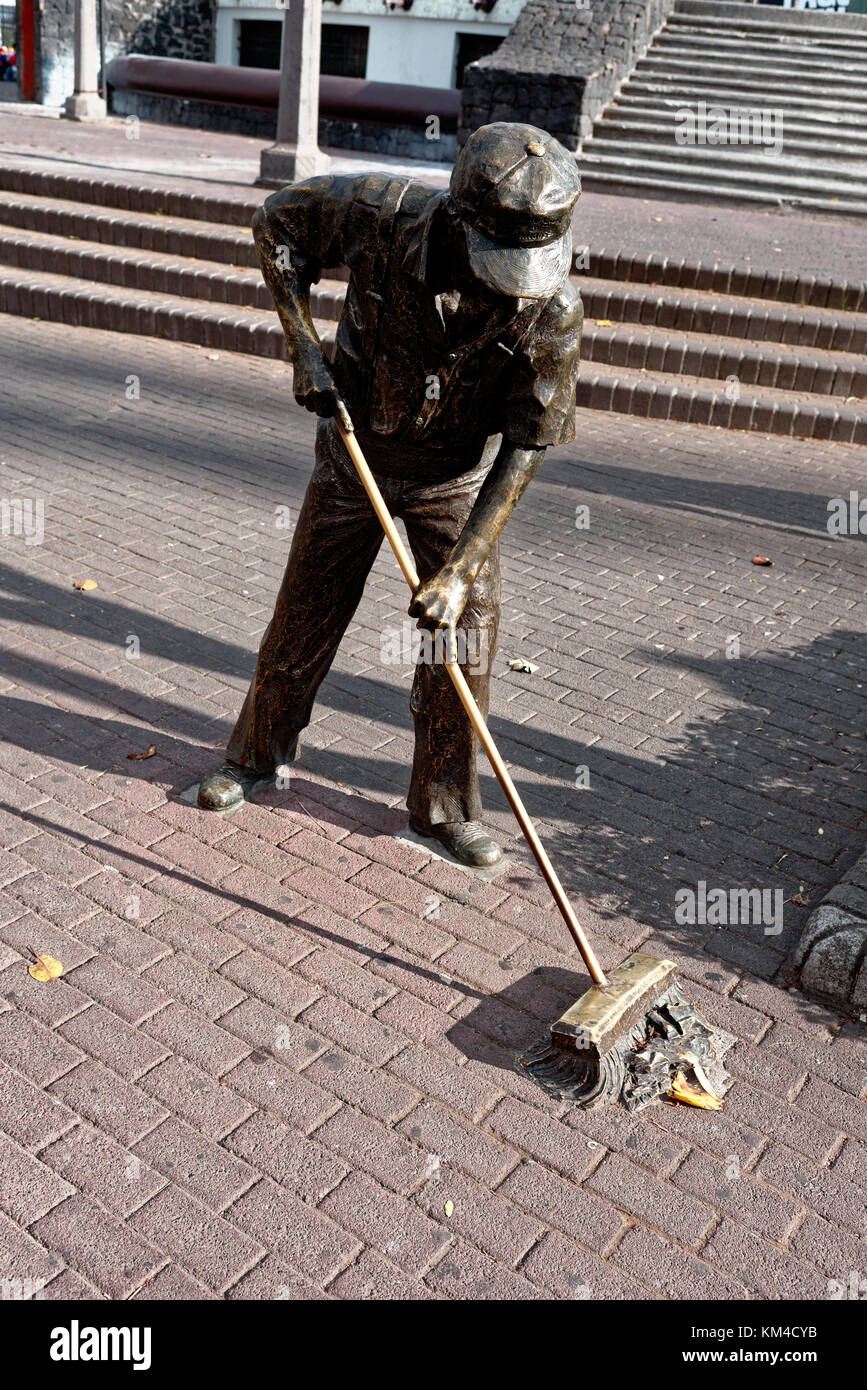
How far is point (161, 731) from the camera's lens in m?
4.70

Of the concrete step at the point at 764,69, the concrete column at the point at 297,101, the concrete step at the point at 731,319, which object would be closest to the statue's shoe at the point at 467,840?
the concrete step at the point at 731,319

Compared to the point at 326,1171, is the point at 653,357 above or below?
above

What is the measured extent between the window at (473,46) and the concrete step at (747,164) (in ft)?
20.7

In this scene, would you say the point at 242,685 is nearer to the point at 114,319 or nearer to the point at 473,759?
the point at 473,759

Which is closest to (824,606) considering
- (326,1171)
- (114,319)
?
(326,1171)

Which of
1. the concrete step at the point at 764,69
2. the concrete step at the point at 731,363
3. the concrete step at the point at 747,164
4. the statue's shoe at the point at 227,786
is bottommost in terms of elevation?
the statue's shoe at the point at 227,786

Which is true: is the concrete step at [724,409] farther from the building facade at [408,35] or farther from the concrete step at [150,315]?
the building facade at [408,35]

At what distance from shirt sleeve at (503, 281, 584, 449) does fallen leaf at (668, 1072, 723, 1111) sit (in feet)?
5.81

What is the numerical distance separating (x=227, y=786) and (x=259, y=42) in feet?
70.8

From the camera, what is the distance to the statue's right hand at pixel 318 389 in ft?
11.5

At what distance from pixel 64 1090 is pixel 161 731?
1.87 m

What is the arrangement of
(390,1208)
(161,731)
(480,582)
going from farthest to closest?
Answer: (161,731)
(480,582)
(390,1208)

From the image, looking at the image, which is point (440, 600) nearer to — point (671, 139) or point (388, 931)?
point (388, 931)

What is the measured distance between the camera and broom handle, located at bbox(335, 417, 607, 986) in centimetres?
332
